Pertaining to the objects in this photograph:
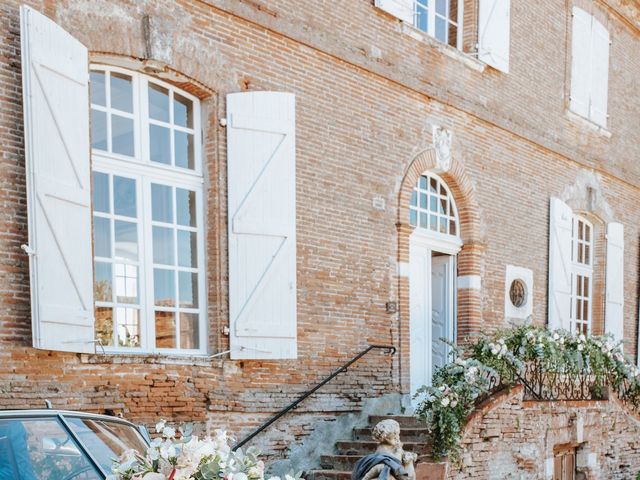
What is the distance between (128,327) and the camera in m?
7.79

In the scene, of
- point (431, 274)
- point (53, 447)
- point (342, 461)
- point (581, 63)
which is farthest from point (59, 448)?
point (581, 63)

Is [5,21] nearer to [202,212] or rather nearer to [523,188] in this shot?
[202,212]

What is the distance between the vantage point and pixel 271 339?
27.7 ft

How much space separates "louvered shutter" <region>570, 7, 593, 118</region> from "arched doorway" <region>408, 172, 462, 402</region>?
411 cm

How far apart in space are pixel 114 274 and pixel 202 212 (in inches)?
48.6

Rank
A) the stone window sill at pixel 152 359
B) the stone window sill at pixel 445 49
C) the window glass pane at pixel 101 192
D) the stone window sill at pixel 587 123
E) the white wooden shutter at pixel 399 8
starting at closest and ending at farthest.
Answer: the stone window sill at pixel 152 359
the window glass pane at pixel 101 192
the white wooden shutter at pixel 399 8
the stone window sill at pixel 445 49
the stone window sill at pixel 587 123

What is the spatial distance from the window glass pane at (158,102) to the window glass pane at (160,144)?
126mm

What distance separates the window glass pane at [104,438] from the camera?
416 centimetres

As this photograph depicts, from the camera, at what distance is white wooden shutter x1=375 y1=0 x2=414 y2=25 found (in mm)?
10188

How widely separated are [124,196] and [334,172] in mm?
2767

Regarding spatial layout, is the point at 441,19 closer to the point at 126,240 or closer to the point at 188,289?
the point at 188,289

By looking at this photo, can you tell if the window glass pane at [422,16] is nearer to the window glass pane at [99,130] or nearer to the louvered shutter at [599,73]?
the louvered shutter at [599,73]

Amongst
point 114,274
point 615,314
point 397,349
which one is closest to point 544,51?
point 615,314

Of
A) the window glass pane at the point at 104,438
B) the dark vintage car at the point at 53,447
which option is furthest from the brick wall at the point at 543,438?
the dark vintage car at the point at 53,447
